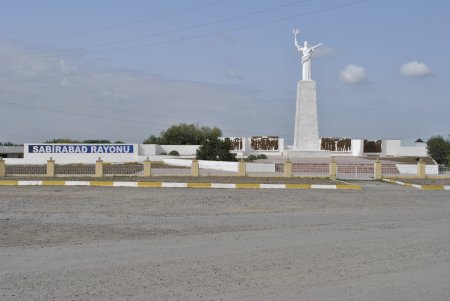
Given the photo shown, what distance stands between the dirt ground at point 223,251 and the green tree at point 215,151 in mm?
25396

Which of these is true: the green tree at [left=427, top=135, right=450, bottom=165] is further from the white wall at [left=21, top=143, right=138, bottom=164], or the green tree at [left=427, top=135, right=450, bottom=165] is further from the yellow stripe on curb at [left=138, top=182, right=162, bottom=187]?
the yellow stripe on curb at [left=138, top=182, right=162, bottom=187]

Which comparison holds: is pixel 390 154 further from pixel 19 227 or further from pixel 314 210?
pixel 19 227

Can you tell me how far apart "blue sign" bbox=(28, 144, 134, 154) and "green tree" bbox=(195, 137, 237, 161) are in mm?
8953

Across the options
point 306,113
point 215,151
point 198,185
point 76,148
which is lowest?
point 198,185

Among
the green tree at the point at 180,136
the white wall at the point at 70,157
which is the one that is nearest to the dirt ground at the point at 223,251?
the white wall at the point at 70,157

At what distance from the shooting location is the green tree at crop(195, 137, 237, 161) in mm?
42156

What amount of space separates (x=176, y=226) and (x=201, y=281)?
5060mm

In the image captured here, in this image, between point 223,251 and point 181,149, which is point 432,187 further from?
point 181,149

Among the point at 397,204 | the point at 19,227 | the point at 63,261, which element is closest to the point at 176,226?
the point at 19,227

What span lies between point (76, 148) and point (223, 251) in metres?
40.8

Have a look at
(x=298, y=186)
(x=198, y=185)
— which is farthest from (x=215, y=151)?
(x=298, y=186)

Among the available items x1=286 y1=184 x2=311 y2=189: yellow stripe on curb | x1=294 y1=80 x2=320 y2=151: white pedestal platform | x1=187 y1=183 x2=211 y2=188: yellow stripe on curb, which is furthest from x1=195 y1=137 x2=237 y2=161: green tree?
x1=286 y1=184 x2=311 y2=189: yellow stripe on curb

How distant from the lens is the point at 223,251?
8.99 m

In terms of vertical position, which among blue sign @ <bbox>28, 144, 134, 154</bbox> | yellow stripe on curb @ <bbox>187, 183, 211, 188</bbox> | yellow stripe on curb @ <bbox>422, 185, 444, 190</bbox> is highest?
blue sign @ <bbox>28, 144, 134, 154</bbox>
